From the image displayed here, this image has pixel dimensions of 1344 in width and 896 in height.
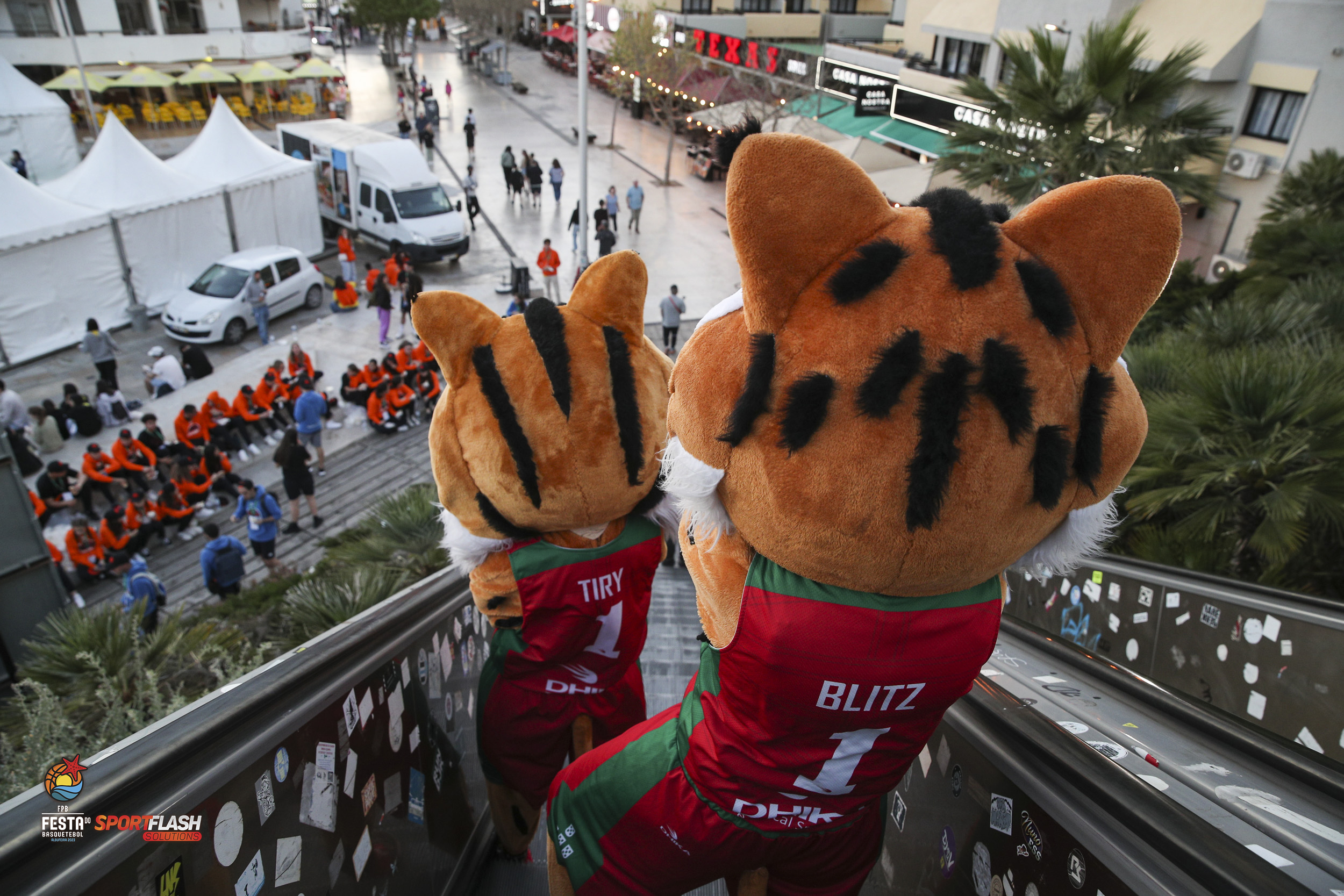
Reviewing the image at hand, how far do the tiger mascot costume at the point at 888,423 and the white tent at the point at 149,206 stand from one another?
16570 mm

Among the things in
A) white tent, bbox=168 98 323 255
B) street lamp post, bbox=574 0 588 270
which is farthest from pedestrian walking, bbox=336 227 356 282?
street lamp post, bbox=574 0 588 270

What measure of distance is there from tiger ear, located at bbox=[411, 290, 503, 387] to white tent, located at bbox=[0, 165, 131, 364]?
13849mm

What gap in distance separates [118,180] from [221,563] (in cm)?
1116

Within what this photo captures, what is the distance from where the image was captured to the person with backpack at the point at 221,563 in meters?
7.64

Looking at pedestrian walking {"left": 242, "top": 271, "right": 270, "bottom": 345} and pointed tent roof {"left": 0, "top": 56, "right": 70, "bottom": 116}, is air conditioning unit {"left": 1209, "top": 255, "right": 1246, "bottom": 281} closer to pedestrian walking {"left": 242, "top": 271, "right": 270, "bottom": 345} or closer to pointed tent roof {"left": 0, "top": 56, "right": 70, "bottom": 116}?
pedestrian walking {"left": 242, "top": 271, "right": 270, "bottom": 345}

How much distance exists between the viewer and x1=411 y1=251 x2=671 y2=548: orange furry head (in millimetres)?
3020

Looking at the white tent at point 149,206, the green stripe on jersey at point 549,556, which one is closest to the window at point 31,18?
the white tent at point 149,206

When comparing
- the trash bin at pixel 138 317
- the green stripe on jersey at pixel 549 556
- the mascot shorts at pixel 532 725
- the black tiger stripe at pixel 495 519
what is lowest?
the trash bin at pixel 138 317

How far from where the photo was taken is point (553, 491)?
3037 mm

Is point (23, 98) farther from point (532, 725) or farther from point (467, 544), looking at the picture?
point (532, 725)

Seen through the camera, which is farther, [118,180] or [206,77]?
[206,77]

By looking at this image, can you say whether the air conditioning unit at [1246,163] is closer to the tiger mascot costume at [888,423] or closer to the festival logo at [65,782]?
the tiger mascot costume at [888,423]

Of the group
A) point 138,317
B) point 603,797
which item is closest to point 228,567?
point 603,797

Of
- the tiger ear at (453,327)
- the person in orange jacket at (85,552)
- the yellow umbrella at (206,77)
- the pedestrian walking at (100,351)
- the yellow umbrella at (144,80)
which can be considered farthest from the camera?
the yellow umbrella at (206,77)
